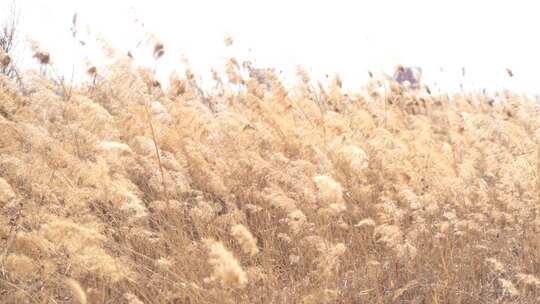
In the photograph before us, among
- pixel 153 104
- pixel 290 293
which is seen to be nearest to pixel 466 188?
pixel 290 293

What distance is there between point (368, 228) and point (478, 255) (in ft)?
1.97

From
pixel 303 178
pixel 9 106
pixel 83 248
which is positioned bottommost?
pixel 303 178

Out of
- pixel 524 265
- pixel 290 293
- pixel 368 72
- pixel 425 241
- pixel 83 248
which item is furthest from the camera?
pixel 368 72

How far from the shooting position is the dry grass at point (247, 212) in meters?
2.40

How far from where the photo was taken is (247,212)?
11.9 feet

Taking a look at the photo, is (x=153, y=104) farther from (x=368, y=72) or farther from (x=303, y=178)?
(x=368, y=72)

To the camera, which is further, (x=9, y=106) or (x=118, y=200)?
(x=9, y=106)

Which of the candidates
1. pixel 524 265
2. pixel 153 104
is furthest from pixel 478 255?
pixel 153 104

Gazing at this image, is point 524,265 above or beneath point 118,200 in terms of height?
beneath

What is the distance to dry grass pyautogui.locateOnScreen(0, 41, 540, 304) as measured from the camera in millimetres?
2404

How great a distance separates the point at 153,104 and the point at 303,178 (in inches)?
45.1

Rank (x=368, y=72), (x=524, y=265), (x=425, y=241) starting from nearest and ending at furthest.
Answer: (x=524, y=265) < (x=425, y=241) < (x=368, y=72)

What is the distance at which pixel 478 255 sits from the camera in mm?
2986

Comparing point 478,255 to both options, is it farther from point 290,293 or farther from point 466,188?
point 290,293
